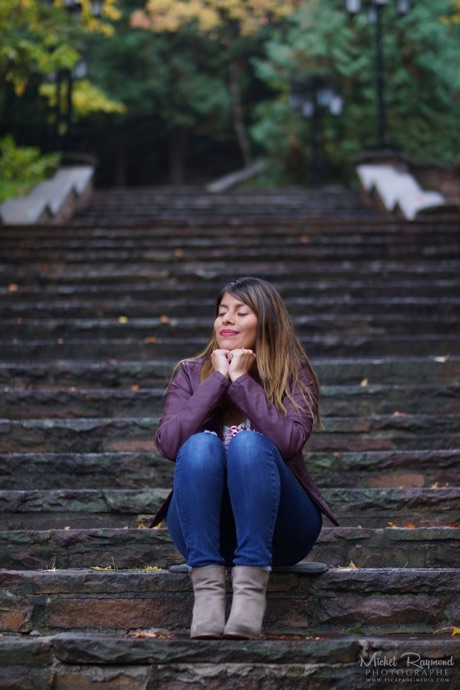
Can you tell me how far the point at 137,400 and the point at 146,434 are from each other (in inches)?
16.6

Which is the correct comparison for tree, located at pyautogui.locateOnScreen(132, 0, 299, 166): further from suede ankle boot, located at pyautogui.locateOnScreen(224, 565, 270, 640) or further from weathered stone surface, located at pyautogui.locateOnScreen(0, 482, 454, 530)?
suede ankle boot, located at pyautogui.locateOnScreen(224, 565, 270, 640)

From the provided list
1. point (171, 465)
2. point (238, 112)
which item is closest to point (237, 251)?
point (171, 465)

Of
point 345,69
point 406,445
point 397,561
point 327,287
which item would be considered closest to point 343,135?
point 345,69

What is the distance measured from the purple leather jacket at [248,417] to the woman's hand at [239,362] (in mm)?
33

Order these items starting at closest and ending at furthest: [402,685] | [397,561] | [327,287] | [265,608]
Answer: [402,685]
[265,608]
[397,561]
[327,287]

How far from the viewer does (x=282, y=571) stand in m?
2.79

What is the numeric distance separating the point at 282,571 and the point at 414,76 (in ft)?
48.9

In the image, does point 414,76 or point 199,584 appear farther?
point 414,76

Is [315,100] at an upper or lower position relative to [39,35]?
lower

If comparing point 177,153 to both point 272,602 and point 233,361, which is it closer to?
point 233,361

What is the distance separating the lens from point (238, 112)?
67.5 ft

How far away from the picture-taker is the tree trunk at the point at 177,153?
70.1 feet

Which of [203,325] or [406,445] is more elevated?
[203,325]

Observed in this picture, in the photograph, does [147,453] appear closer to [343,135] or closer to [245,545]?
[245,545]
